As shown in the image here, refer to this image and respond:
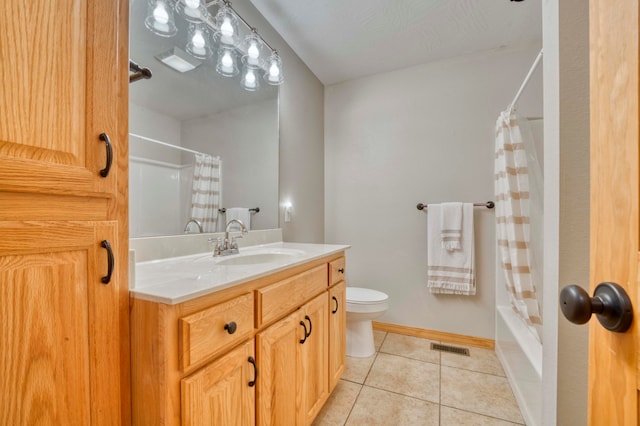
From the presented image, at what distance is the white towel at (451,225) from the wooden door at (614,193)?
72.3 inches

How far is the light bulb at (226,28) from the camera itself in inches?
56.8

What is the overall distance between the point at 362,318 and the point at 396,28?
2123 mm

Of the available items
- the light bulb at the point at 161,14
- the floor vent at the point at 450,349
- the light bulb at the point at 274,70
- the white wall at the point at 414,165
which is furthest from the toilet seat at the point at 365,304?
the light bulb at the point at 161,14

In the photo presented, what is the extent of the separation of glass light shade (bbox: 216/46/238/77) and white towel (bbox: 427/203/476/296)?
180 cm

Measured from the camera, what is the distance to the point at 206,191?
1.44m

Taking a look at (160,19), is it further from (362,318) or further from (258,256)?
(362,318)

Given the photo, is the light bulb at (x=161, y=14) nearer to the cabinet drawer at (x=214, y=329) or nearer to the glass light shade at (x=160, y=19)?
the glass light shade at (x=160, y=19)

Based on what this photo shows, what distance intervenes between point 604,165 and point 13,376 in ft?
3.37

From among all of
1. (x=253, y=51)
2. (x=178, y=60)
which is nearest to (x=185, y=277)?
(x=178, y=60)

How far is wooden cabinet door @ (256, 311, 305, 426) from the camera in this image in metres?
0.90

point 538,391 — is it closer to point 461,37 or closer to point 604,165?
point 604,165

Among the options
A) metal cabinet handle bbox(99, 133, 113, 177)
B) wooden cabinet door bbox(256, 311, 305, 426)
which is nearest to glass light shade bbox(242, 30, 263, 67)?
metal cabinet handle bbox(99, 133, 113, 177)

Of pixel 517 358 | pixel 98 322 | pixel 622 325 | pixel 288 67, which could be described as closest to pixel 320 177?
pixel 288 67

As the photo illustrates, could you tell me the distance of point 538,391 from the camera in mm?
1244
